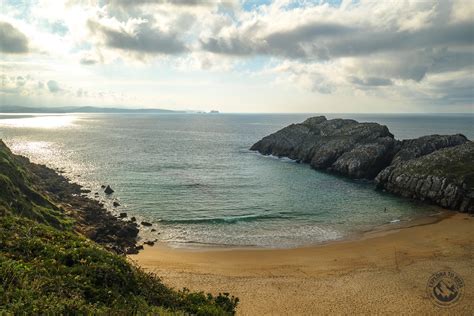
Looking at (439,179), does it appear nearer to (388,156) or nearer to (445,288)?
(388,156)

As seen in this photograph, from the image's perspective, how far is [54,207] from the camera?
42.4 meters

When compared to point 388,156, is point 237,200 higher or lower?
lower

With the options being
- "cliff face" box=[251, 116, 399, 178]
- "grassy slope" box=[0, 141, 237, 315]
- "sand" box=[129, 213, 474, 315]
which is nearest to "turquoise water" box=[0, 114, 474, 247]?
"sand" box=[129, 213, 474, 315]

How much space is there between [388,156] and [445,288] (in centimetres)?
5602

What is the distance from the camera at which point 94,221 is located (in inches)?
1839

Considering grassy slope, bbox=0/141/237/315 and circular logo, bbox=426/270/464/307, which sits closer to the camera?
grassy slope, bbox=0/141/237/315

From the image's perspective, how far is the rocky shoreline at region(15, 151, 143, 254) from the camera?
1590 inches

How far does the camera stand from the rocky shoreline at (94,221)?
132 feet

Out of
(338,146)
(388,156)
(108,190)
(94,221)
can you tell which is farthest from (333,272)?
(338,146)

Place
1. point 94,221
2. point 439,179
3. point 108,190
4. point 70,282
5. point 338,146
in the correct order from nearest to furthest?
point 70,282 < point 94,221 < point 439,179 < point 108,190 < point 338,146

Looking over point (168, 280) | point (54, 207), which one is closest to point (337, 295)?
point (168, 280)

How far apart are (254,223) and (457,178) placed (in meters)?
37.7

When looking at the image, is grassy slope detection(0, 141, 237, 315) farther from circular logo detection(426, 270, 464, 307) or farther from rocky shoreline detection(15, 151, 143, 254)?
circular logo detection(426, 270, 464, 307)

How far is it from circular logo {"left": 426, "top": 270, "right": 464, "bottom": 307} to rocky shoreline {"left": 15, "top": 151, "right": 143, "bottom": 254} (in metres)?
29.7
